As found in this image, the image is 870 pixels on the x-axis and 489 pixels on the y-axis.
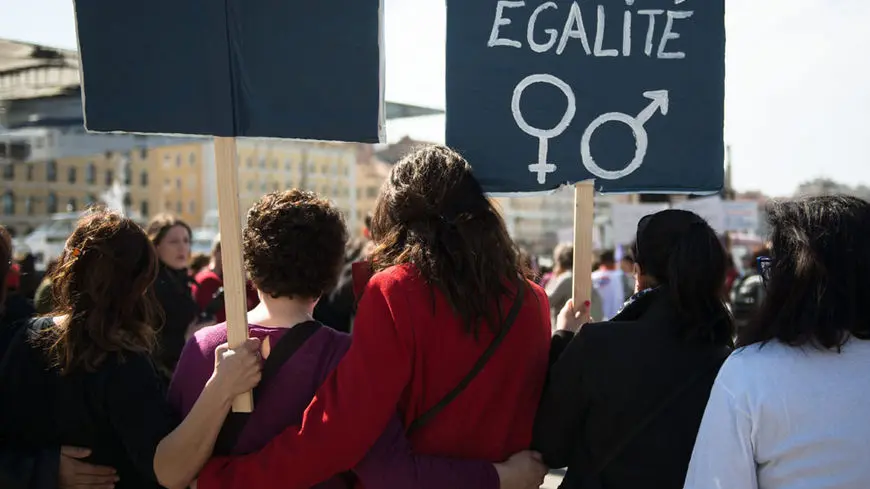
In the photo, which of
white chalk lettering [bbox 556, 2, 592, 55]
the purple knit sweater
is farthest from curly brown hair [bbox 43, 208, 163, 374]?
white chalk lettering [bbox 556, 2, 592, 55]

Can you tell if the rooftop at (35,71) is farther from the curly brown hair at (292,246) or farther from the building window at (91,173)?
the building window at (91,173)

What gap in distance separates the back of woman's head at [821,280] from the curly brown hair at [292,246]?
3.95 ft

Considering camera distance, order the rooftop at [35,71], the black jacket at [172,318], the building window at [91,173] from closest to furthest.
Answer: the black jacket at [172,318] → the rooftop at [35,71] → the building window at [91,173]

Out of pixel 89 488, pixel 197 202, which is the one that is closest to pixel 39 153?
pixel 89 488

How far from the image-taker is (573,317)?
2.79 m

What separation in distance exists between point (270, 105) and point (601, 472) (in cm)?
143

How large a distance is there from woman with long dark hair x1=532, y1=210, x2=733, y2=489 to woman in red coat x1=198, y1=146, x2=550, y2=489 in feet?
0.36

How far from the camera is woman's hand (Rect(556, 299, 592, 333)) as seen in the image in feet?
9.07

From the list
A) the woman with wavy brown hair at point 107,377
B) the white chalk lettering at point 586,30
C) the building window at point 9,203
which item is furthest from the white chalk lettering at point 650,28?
the building window at point 9,203

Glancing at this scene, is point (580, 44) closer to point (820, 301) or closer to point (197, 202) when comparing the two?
point (820, 301)

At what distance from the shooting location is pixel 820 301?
1.94 m

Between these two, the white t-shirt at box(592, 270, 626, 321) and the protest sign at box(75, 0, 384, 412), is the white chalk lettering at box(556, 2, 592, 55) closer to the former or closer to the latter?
the protest sign at box(75, 0, 384, 412)

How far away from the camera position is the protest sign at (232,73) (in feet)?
7.86

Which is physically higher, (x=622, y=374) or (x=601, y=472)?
(x=622, y=374)
